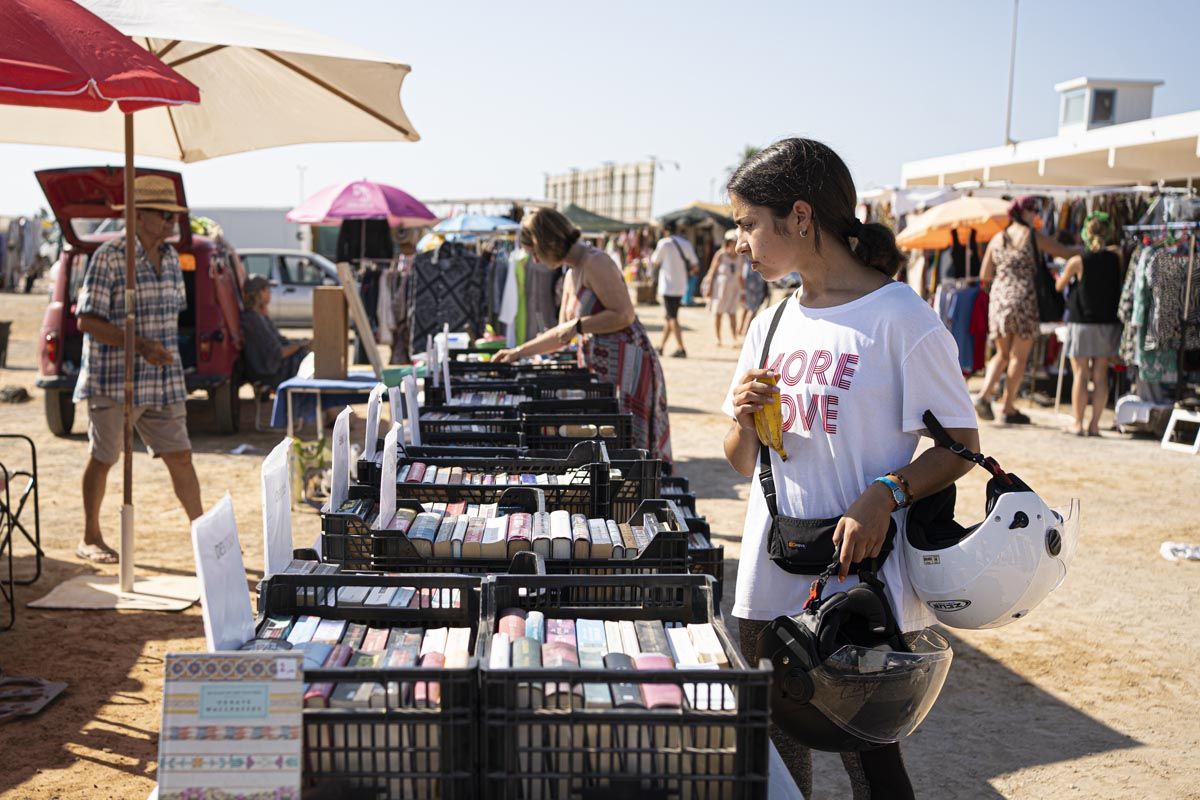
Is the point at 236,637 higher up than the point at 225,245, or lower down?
lower down

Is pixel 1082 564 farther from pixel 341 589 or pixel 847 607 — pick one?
pixel 341 589

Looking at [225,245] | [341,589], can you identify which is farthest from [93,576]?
[225,245]

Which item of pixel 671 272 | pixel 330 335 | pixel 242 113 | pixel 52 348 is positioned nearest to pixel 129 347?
pixel 242 113

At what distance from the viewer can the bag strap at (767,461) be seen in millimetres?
2559

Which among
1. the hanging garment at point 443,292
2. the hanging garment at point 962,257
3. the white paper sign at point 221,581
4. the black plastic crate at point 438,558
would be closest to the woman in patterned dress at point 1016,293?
the hanging garment at point 962,257

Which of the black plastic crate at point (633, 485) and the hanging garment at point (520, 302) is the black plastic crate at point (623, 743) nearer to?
the black plastic crate at point (633, 485)

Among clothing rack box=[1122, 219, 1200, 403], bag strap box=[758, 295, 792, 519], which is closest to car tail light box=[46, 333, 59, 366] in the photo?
bag strap box=[758, 295, 792, 519]

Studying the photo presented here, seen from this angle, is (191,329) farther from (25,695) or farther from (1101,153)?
(1101,153)

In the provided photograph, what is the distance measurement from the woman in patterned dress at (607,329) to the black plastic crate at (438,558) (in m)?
2.77

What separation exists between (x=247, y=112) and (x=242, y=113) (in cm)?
3

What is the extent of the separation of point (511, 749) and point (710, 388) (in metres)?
13.1

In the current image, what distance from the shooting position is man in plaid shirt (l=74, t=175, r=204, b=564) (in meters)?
5.68

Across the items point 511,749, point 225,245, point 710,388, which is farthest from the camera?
point 710,388

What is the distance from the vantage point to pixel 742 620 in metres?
2.65
